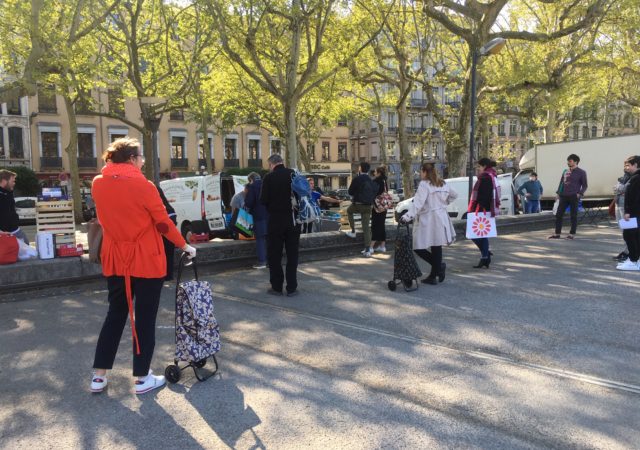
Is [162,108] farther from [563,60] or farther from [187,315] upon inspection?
[187,315]

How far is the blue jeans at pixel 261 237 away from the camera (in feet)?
29.0

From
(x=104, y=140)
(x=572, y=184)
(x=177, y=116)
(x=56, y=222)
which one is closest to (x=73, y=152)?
(x=56, y=222)

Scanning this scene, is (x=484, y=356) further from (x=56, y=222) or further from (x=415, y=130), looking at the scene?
(x=415, y=130)

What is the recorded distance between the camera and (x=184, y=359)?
394cm

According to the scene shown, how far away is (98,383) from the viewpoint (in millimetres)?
3750

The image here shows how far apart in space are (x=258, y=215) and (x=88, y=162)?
40166 millimetres

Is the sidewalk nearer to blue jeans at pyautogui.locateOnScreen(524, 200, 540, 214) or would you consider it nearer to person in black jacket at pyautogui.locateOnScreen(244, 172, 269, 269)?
person in black jacket at pyautogui.locateOnScreen(244, 172, 269, 269)

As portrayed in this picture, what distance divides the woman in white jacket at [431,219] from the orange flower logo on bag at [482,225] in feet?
3.81

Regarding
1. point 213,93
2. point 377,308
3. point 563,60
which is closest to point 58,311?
point 377,308

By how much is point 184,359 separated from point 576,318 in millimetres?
4080

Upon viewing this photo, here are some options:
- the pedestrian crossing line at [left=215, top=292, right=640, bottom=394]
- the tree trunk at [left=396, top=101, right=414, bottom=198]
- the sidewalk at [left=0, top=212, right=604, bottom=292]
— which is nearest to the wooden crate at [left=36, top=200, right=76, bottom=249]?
the sidewalk at [left=0, top=212, right=604, bottom=292]

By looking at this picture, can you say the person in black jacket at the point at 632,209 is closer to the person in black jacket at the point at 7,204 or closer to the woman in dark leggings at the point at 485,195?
the woman in dark leggings at the point at 485,195

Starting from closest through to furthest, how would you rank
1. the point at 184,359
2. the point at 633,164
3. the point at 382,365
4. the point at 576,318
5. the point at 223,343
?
the point at 184,359, the point at 382,365, the point at 223,343, the point at 576,318, the point at 633,164

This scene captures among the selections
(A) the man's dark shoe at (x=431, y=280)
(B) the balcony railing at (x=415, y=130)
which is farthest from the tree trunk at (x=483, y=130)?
(B) the balcony railing at (x=415, y=130)
